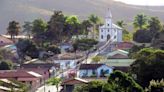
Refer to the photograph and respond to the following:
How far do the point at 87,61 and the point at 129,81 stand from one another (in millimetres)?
22168

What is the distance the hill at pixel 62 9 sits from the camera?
148m

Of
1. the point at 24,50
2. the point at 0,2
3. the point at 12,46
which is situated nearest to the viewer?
the point at 24,50

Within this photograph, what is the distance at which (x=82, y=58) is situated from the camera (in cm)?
5972

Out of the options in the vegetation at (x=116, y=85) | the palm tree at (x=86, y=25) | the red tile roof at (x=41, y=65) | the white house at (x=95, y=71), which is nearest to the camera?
the vegetation at (x=116, y=85)

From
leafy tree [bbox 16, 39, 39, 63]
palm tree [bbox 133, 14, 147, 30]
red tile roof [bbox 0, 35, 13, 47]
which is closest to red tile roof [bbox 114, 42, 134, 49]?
palm tree [bbox 133, 14, 147, 30]

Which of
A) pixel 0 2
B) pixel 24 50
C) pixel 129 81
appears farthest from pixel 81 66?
pixel 0 2

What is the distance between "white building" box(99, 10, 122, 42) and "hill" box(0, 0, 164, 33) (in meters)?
69.3

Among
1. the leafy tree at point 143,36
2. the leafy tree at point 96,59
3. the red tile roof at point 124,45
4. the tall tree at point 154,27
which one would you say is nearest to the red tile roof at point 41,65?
the leafy tree at point 96,59

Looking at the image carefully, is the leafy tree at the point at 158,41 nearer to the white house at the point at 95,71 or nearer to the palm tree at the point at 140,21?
the white house at the point at 95,71

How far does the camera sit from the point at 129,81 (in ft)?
117

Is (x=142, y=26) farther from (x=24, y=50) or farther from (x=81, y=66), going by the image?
(x=81, y=66)

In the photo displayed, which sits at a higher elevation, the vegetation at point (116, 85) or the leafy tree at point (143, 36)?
the leafy tree at point (143, 36)

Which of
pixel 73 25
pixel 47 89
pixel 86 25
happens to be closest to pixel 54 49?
pixel 73 25

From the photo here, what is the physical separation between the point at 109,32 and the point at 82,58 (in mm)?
14108
